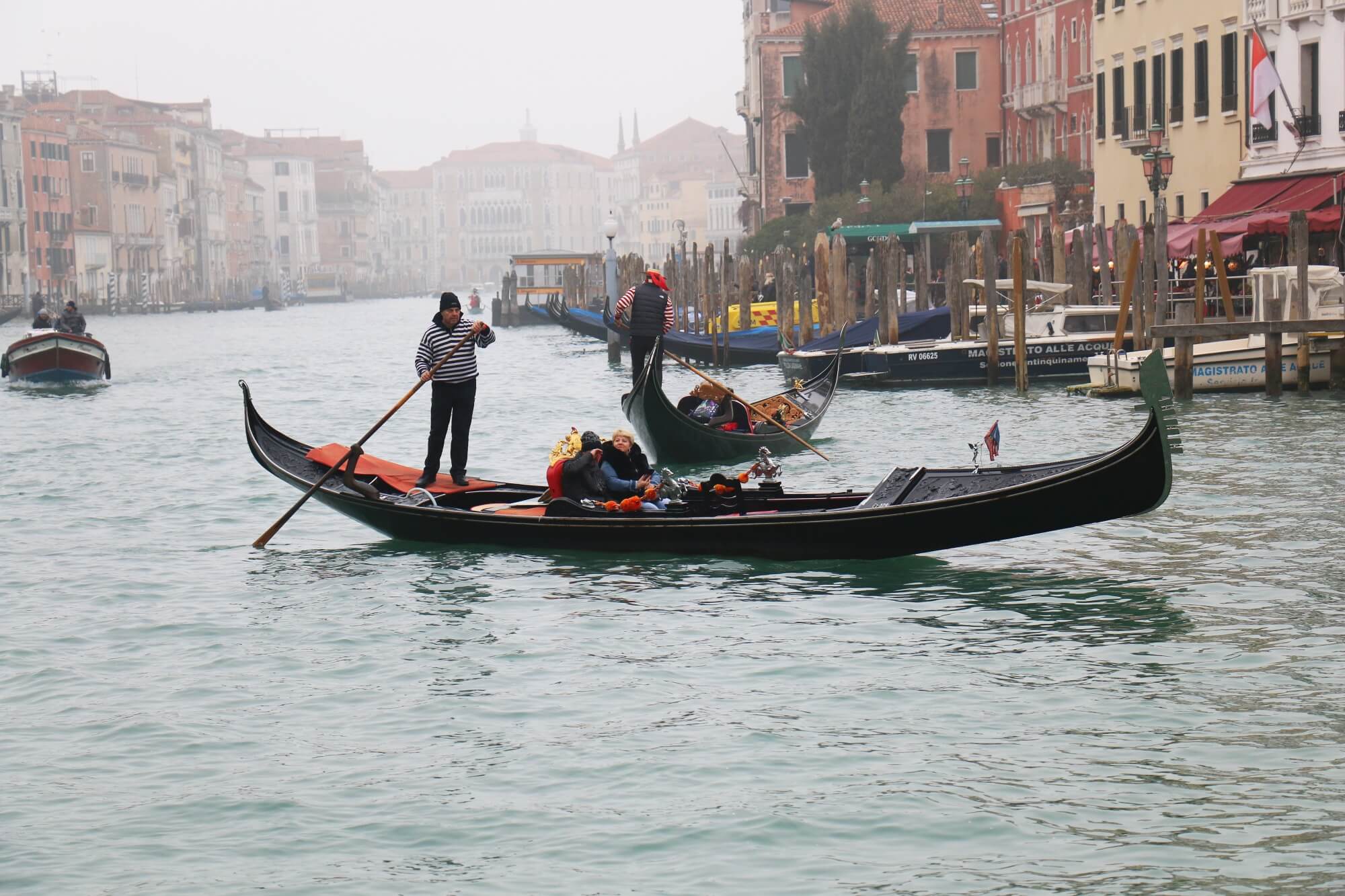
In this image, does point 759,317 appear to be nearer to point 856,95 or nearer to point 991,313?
point 991,313

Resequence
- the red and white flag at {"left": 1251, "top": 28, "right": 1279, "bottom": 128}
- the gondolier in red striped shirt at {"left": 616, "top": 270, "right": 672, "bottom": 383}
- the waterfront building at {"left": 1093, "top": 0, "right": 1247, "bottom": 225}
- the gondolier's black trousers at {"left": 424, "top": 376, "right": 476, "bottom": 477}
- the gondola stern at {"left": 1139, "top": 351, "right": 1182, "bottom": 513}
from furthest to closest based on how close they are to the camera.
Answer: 1. the waterfront building at {"left": 1093, "top": 0, "right": 1247, "bottom": 225}
2. the red and white flag at {"left": 1251, "top": 28, "right": 1279, "bottom": 128}
3. the gondolier in red striped shirt at {"left": 616, "top": 270, "right": 672, "bottom": 383}
4. the gondolier's black trousers at {"left": 424, "top": 376, "right": 476, "bottom": 477}
5. the gondola stern at {"left": 1139, "top": 351, "right": 1182, "bottom": 513}

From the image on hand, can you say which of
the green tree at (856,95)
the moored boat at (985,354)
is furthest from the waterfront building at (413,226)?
the moored boat at (985,354)

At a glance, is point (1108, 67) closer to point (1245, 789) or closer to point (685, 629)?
point (685, 629)

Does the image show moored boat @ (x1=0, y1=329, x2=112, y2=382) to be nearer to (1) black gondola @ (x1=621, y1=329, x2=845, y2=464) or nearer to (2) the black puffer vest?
(2) the black puffer vest

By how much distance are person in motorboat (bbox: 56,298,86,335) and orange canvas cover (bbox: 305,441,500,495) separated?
610 inches

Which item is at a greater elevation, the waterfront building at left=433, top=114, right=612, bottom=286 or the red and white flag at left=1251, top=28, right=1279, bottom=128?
the waterfront building at left=433, top=114, right=612, bottom=286

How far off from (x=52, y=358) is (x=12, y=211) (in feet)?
142

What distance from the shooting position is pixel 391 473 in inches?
403

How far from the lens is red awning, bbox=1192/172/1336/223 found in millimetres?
19734

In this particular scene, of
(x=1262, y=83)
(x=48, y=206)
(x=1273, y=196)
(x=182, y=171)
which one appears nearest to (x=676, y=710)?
(x=1273, y=196)

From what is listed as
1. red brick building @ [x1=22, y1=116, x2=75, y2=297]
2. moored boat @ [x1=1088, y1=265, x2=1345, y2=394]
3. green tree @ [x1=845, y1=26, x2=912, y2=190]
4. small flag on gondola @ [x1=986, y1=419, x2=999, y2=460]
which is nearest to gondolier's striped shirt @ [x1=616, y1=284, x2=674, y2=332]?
moored boat @ [x1=1088, y1=265, x2=1345, y2=394]

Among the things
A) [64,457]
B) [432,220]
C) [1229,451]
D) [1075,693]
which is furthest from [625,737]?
[432,220]

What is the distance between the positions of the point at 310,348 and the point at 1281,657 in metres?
37.0

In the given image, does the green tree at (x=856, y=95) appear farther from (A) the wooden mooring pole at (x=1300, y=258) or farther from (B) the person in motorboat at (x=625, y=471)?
(B) the person in motorboat at (x=625, y=471)
